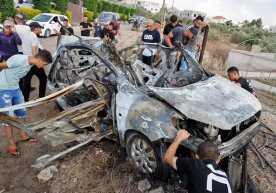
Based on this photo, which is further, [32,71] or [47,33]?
[47,33]

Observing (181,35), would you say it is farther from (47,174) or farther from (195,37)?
(47,174)

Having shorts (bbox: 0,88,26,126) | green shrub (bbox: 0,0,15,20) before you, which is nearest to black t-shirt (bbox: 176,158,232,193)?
shorts (bbox: 0,88,26,126)

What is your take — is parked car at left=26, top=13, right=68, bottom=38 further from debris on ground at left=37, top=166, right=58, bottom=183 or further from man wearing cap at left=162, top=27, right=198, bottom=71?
debris on ground at left=37, top=166, right=58, bottom=183

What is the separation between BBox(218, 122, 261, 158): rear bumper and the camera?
3.75 meters

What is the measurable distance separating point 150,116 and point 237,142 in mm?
1170

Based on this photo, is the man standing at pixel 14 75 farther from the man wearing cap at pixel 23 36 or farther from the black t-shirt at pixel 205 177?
the black t-shirt at pixel 205 177

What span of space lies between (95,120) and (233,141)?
198 centimetres

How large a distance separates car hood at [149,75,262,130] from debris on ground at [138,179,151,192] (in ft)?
3.75

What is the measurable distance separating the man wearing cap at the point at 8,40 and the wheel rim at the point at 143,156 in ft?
11.4

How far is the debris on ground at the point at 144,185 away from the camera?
411 cm

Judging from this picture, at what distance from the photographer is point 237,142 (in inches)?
155

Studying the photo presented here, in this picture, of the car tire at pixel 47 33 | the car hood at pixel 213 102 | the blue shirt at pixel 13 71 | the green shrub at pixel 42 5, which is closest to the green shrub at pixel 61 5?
the green shrub at pixel 42 5

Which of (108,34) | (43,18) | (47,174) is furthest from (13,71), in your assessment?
(43,18)

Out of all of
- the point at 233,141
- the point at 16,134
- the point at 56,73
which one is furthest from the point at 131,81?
the point at 16,134
